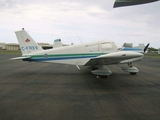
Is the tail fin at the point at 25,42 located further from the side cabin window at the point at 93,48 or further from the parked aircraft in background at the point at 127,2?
the parked aircraft in background at the point at 127,2

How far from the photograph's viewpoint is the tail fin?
8.62 m

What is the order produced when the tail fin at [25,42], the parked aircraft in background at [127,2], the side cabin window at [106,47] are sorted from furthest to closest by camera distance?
the tail fin at [25,42] < the side cabin window at [106,47] < the parked aircraft in background at [127,2]

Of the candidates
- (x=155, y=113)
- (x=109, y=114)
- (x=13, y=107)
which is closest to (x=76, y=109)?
(x=109, y=114)

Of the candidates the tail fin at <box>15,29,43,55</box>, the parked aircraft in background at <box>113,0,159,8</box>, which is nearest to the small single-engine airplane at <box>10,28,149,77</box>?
the tail fin at <box>15,29,43,55</box>

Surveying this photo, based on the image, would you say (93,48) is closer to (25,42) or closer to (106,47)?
(106,47)

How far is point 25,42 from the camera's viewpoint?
28.7ft

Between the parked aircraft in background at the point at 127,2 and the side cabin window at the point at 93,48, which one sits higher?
the parked aircraft in background at the point at 127,2

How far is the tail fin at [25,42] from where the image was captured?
8.62 m

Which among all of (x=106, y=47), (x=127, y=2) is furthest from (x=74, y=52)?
(x=127, y=2)

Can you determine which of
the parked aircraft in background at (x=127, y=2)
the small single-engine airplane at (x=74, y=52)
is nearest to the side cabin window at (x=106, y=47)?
the small single-engine airplane at (x=74, y=52)

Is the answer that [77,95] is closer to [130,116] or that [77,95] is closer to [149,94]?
[130,116]

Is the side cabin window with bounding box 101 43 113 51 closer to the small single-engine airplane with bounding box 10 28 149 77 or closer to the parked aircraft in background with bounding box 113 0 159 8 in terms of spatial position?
the small single-engine airplane with bounding box 10 28 149 77

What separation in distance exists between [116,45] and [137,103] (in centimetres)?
475

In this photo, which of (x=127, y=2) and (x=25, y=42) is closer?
(x=127, y=2)
